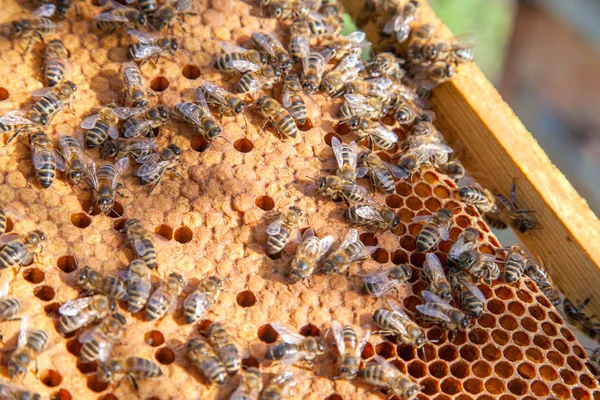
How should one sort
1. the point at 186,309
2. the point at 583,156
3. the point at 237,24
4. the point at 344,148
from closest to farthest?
1. the point at 186,309
2. the point at 344,148
3. the point at 237,24
4. the point at 583,156

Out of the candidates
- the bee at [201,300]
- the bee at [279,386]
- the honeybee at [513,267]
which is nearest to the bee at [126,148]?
the bee at [201,300]

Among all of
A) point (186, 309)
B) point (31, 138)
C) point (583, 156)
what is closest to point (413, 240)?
point (186, 309)

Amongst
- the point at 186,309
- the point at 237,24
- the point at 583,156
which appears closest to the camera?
the point at 186,309

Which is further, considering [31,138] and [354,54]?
[354,54]

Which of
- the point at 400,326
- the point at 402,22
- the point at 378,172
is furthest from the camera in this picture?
the point at 402,22

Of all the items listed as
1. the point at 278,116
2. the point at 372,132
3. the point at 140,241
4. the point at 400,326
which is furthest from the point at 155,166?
the point at 400,326

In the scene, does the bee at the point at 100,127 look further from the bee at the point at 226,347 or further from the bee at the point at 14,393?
the bee at the point at 14,393

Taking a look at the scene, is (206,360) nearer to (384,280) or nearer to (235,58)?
(384,280)

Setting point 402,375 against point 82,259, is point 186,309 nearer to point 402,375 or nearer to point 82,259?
point 82,259
